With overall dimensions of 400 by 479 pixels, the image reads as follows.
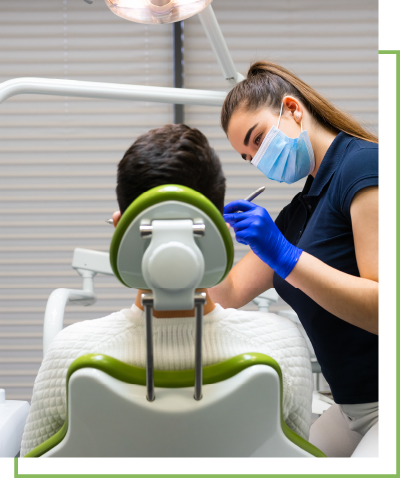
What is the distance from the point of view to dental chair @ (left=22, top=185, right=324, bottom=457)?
0.53 metres

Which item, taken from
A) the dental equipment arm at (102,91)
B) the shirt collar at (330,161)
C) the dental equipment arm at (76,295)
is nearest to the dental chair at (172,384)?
the dental equipment arm at (76,295)

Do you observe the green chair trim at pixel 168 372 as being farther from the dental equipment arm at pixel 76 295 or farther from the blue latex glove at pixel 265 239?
the blue latex glove at pixel 265 239

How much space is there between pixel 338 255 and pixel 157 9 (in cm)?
83

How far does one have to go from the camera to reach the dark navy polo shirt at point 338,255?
75 cm

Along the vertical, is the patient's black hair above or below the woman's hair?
below

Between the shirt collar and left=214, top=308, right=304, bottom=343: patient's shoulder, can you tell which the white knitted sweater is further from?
the shirt collar

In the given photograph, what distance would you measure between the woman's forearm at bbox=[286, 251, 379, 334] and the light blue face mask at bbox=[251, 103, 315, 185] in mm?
401

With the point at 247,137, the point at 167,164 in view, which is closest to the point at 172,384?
the point at 167,164

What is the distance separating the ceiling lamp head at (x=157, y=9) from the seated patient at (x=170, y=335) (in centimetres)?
67

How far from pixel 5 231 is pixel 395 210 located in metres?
2.23

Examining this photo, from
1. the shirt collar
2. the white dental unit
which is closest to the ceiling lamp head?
the white dental unit

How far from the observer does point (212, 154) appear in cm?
67

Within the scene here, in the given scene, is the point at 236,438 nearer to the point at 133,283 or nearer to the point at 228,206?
the point at 133,283
